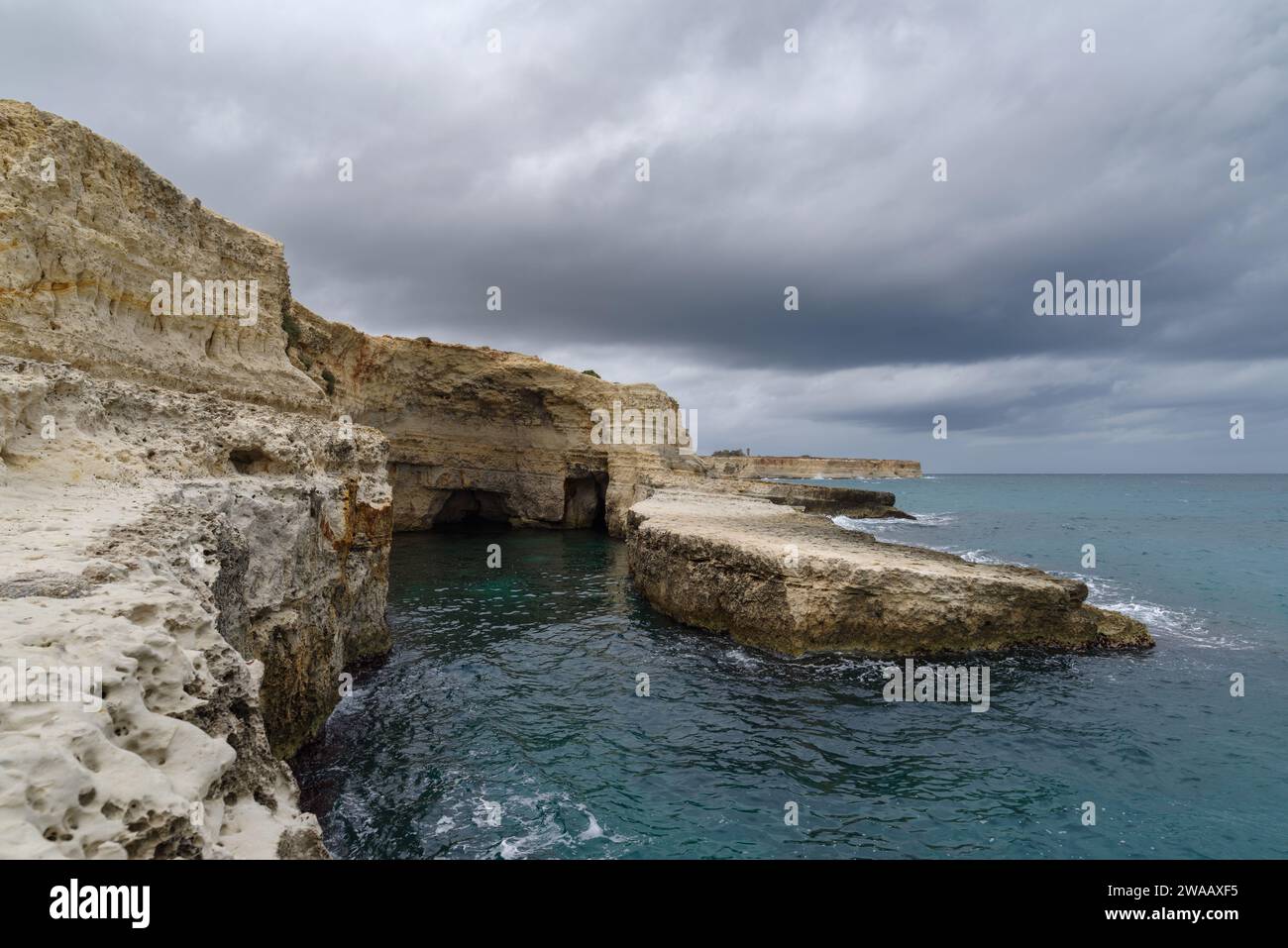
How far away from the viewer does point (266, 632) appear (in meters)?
8.91

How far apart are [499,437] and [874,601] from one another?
29773mm

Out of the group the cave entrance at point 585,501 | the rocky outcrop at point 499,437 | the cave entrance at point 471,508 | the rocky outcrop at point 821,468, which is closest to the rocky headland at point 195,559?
the rocky outcrop at point 499,437

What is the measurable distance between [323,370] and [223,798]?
87.3ft

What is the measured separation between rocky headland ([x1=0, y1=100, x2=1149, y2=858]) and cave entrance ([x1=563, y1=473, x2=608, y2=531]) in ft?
66.2

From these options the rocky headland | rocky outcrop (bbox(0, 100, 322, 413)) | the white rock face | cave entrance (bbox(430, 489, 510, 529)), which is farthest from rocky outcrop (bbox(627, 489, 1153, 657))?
cave entrance (bbox(430, 489, 510, 529))

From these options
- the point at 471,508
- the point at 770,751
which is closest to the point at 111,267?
the point at 770,751

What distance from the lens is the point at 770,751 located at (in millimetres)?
10336

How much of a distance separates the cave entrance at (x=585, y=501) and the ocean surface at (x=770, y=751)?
2348 centimetres

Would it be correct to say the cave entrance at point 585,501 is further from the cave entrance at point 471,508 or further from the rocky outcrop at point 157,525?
the rocky outcrop at point 157,525

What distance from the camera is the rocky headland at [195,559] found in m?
3.75

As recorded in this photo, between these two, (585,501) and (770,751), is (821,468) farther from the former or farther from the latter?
(770,751)

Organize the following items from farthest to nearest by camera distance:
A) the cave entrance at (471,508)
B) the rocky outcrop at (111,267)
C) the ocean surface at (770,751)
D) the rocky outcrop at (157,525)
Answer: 1. the cave entrance at (471,508)
2. the rocky outcrop at (111,267)
3. the ocean surface at (770,751)
4. the rocky outcrop at (157,525)

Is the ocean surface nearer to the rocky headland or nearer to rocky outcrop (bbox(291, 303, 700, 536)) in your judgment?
the rocky headland
